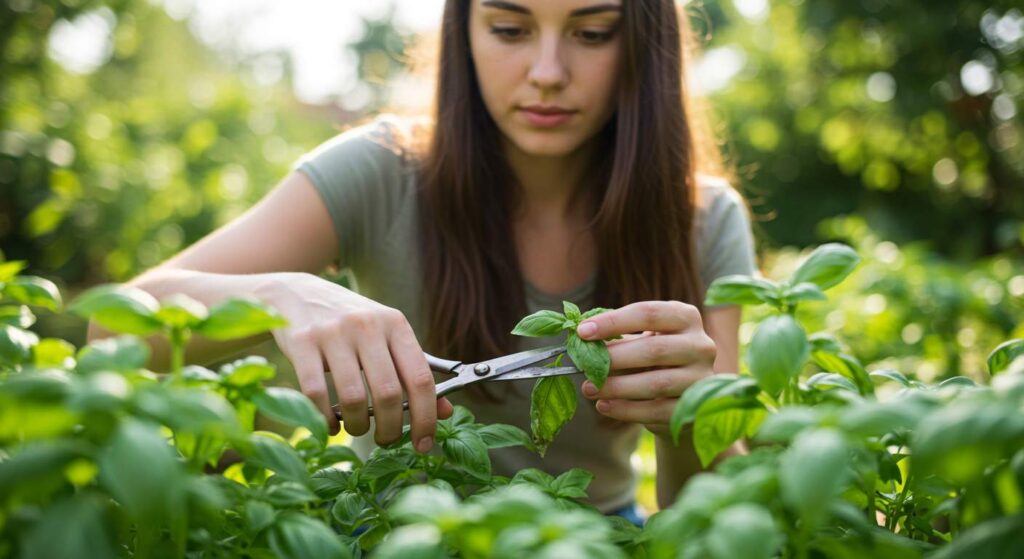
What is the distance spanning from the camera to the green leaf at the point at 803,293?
794 mm

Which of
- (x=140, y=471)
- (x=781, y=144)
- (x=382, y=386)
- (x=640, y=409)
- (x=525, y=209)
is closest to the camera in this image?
(x=140, y=471)

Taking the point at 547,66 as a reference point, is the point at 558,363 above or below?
below

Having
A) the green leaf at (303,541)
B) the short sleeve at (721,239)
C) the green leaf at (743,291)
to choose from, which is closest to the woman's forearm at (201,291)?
the green leaf at (303,541)

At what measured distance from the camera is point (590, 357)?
3.18ft

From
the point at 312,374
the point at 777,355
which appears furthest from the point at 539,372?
Result: the point at 777,355

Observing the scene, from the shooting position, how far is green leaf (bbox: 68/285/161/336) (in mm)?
694

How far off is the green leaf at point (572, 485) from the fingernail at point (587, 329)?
0.14 metres

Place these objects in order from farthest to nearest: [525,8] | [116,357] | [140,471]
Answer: [525,8], [116,357], [140,471]

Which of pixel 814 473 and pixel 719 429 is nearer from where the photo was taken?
pixel 814 473

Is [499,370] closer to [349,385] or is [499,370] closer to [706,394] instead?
[349,385]

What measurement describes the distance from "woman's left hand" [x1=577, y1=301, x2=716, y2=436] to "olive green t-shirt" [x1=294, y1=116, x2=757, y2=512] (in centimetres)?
68

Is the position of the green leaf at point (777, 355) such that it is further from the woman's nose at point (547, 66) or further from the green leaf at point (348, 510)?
the woman's nose at point (547, 66)

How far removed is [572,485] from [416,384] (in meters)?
0.20

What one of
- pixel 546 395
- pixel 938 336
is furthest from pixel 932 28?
pixel 546 395
